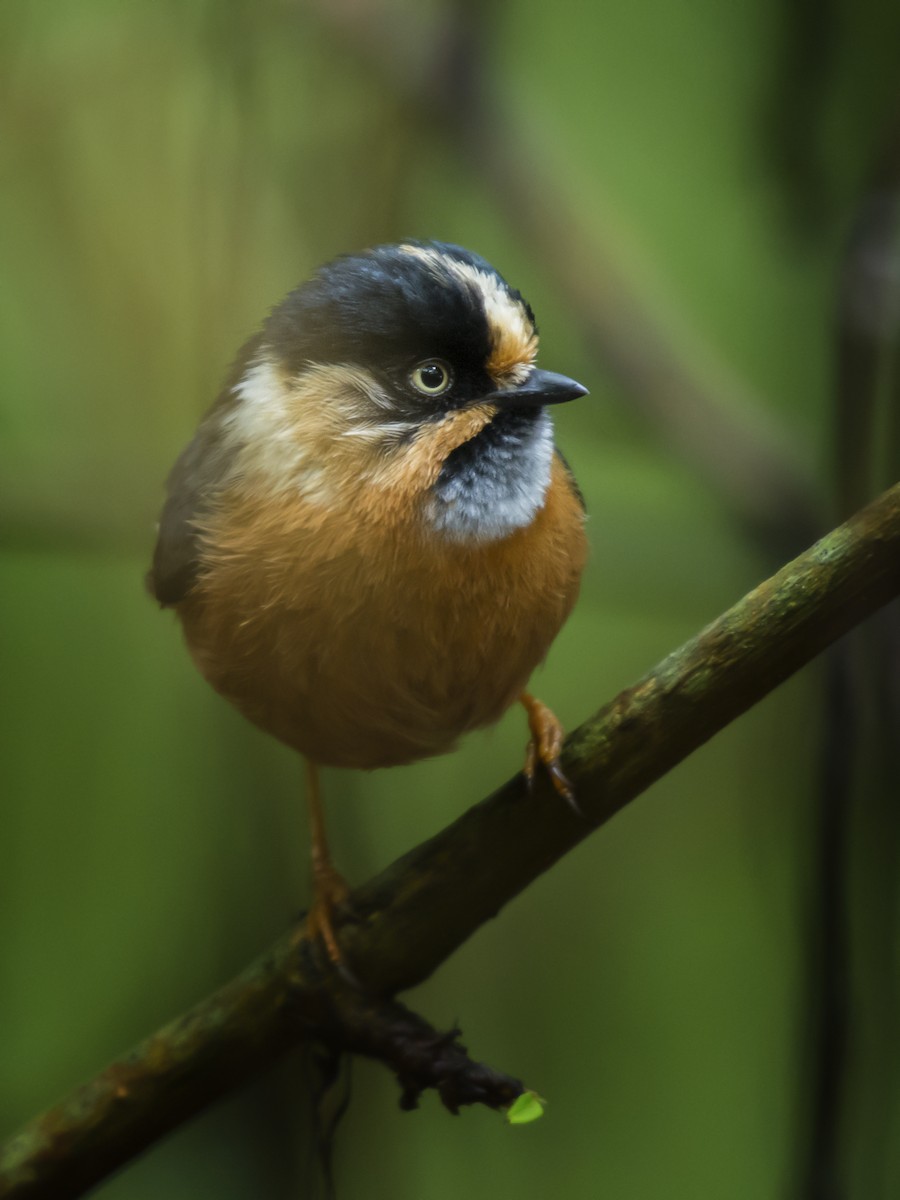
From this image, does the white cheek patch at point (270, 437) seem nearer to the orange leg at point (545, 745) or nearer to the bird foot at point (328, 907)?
the orange leg at point (545, 745)

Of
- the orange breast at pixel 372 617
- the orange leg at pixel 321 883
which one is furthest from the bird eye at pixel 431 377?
the orange leg at pixel 321 883

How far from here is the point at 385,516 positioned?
3.33 ft

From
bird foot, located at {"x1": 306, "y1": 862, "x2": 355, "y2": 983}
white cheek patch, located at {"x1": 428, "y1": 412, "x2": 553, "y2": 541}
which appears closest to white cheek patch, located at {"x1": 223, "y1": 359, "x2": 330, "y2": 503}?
white cheek patch, located at {"x1": 428, "y1": 412, "x2": 553, "y2": 541}

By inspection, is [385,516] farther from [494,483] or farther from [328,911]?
[328,911]

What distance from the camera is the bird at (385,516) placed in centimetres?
98

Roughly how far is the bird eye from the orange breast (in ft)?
0.41

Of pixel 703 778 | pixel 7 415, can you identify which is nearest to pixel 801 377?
pixel 703 778

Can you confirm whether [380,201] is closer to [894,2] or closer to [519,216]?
[519,216]

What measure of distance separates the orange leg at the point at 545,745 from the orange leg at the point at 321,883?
27 cm

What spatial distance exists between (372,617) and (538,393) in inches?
10.7

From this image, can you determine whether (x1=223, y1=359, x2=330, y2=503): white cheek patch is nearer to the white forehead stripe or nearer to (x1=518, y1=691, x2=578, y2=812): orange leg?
the white forehead stripe

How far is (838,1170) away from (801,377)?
0.89 meters

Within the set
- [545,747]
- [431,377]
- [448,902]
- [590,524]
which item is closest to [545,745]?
[545,747]

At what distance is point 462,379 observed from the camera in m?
0.99
